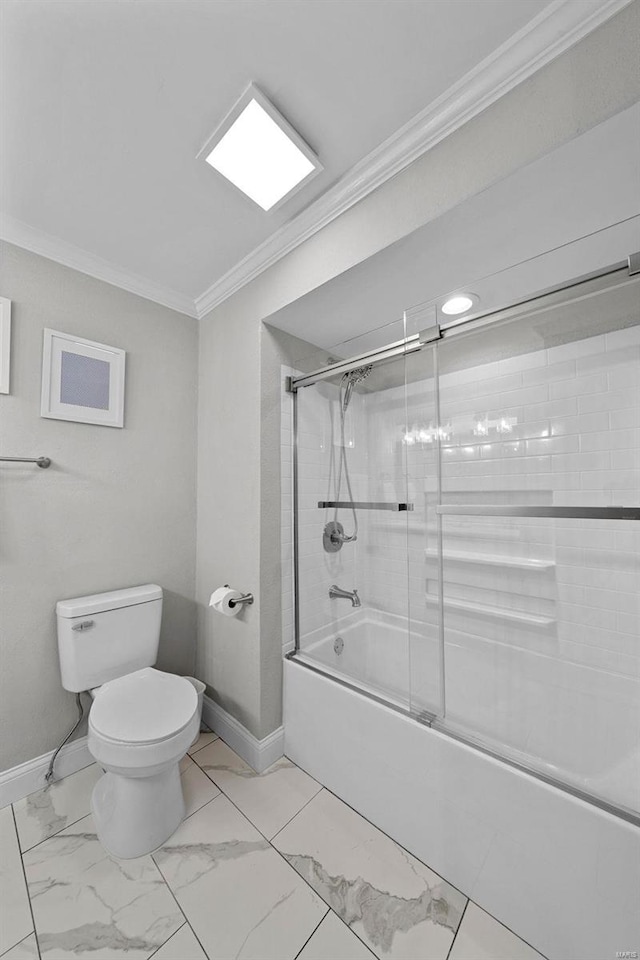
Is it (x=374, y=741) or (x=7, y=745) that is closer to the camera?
(x=374, y=741)

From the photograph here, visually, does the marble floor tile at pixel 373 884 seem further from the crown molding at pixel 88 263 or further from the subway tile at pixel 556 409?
the crown molding at pixel 88 263

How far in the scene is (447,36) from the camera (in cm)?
98

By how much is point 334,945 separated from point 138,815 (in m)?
0.75

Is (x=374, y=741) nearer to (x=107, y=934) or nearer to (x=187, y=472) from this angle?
(x=107, y=934)

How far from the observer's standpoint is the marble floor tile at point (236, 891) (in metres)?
1.07

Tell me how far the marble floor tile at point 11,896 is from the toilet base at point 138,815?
236mm

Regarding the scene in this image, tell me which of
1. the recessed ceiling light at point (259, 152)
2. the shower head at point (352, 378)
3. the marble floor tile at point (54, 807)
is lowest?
the marble floor tile at point (54, 807)

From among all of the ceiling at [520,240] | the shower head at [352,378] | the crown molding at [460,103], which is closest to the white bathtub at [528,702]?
the shower head at [352,378]

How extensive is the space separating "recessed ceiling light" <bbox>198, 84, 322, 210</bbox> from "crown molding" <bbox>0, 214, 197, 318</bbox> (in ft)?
2.79

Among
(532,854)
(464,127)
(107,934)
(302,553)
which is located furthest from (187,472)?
(532,854)

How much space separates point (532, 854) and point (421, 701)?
0.46 meters

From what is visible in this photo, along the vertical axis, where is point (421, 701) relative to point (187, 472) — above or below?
below

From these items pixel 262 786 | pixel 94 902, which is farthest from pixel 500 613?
pixel 94 902

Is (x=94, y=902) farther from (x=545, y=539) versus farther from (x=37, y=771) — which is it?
(x=545, y=539)
